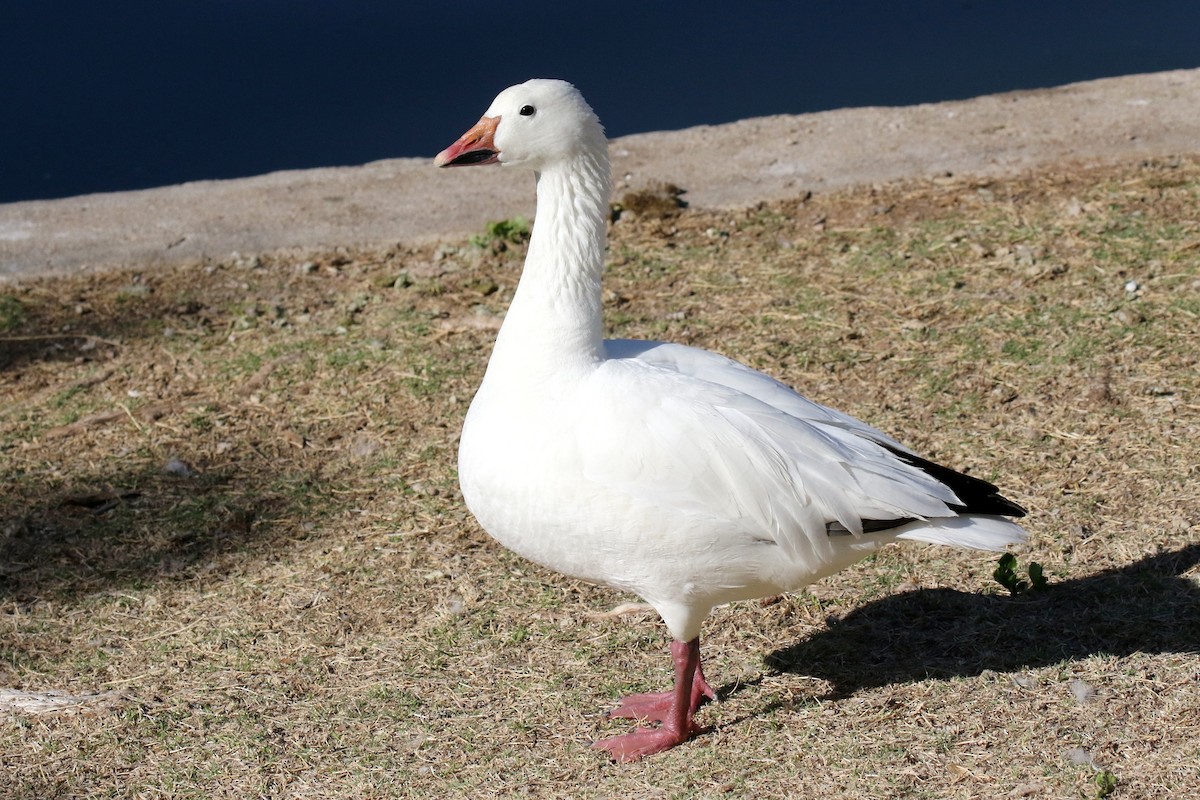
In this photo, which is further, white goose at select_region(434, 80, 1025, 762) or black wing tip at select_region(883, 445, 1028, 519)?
black wing tip at select_region(883, 445, 1028, 519)

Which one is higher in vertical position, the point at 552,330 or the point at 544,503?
the point at 552,330

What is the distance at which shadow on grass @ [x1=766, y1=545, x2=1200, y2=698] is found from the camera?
128 inches

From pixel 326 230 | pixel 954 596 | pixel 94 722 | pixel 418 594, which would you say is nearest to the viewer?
pixel 94 722

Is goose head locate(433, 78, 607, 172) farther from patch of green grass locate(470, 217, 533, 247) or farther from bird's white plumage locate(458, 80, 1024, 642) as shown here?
patch of green grass locate(470, 217, 533, 247)

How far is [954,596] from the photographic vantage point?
→ 3578 mm

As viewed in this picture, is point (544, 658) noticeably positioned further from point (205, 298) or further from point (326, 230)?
point (326, 230)

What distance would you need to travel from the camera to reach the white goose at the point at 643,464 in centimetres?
288

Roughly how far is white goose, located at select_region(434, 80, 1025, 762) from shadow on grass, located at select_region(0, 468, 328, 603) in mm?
1402

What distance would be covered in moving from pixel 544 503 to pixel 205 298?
349cm

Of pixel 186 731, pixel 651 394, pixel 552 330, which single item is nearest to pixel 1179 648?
pixel 651 394

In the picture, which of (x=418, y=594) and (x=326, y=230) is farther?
(x=326, y=230)

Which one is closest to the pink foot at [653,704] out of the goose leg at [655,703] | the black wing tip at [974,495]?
the goose leg at [655,703]

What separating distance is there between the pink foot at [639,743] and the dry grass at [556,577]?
40 mm

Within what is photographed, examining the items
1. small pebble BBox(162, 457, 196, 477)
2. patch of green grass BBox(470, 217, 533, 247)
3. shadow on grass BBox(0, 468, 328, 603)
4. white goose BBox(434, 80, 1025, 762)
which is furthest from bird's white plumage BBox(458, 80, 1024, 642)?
patch of green grass BBox(470, 217, 533, 247)
